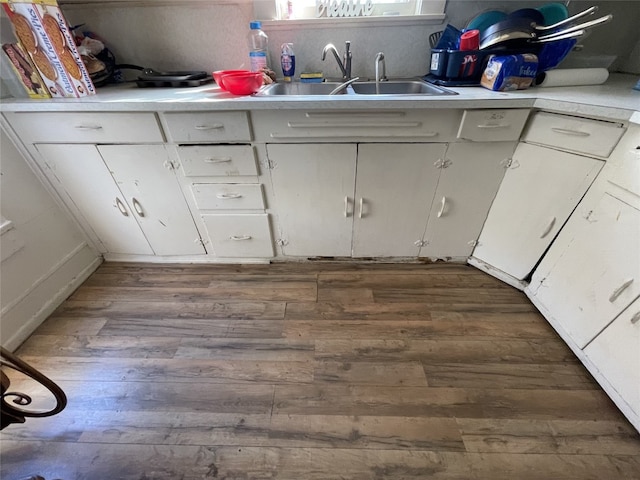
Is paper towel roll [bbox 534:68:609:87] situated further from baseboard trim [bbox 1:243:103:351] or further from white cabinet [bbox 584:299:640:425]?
baseboard trim [bbox 1:243:103:351]

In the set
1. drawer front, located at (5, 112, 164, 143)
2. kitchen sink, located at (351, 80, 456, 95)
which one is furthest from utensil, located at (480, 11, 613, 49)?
drawer front, located at (5, 112, 164, 143)

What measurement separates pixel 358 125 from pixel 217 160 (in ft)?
2.29

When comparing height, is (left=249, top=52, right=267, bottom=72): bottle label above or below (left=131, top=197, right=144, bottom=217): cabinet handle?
above

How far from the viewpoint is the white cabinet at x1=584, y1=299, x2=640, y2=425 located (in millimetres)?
944

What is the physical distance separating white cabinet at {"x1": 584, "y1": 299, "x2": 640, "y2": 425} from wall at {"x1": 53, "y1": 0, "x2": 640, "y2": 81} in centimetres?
150

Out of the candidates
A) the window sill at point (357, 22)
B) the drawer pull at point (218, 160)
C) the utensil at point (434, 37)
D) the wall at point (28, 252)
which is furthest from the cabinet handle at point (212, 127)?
the utensil at point (434, 37)

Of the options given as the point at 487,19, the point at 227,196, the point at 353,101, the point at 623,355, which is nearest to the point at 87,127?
the point at 227,196

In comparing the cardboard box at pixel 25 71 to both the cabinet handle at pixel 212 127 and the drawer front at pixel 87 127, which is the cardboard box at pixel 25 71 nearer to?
the drawer front at pixel 87 127

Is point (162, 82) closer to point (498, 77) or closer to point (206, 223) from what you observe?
point (206, 223)

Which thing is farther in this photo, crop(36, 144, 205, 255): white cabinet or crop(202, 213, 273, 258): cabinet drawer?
crop(202, 213, 273, 258): cabinet drawer

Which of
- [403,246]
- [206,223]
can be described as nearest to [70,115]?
[206,223]

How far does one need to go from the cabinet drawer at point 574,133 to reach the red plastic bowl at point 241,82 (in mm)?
1258

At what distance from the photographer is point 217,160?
1305 millimetres

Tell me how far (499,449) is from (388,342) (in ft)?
1.71
